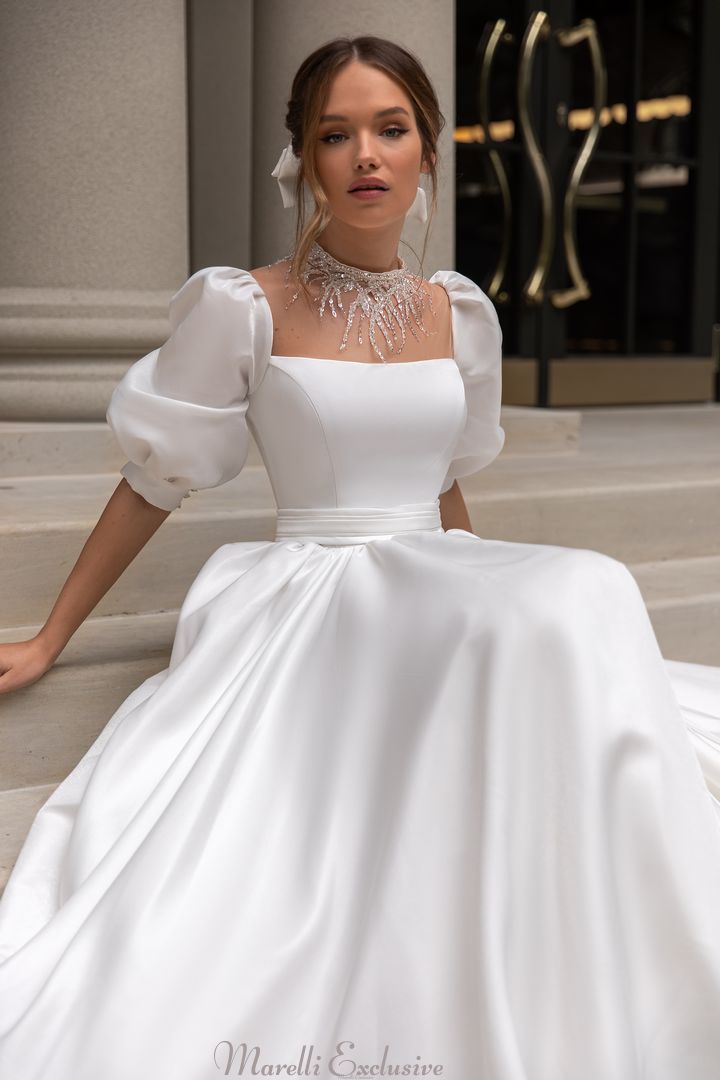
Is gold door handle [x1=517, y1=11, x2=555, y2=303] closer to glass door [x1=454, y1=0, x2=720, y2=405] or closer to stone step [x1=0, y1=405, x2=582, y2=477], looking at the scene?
glass door [x1=454, y1=0, x2=720, y2=405]

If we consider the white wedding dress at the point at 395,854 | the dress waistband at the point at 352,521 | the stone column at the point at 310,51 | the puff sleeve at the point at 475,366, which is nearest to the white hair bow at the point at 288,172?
the puff sleeve at the point at 475,366

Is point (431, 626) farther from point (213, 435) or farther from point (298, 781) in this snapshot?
point (213, 435)

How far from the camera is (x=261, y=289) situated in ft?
7.11

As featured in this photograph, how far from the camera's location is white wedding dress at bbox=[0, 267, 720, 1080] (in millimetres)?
1494

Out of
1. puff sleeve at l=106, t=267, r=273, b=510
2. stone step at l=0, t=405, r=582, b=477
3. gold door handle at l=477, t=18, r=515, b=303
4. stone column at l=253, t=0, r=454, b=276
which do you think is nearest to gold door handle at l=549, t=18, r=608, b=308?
gold door handle at l=477, t=18, r=515, b=303

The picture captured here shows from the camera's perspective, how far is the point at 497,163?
6.08 metres

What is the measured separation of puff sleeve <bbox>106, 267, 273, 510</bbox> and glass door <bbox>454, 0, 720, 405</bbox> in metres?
4.13

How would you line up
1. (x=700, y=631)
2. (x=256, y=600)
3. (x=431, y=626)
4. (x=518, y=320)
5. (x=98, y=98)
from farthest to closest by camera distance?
(x=518, y=320)
(x=98, y=98)
(x=700, y=631)
(x=256, y=600)
(x=431, y=626)

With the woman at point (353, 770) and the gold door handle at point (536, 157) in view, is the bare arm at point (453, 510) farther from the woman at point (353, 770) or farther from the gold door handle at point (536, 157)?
the gold door handle at point (536, 157)

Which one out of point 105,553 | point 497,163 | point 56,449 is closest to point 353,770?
point 105,553

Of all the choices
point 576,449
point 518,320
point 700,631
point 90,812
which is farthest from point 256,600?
point 518,320

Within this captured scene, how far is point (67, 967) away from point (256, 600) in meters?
0.69

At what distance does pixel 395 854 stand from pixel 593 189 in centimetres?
588

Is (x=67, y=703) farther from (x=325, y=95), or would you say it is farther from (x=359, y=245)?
(x=325, y=95)
